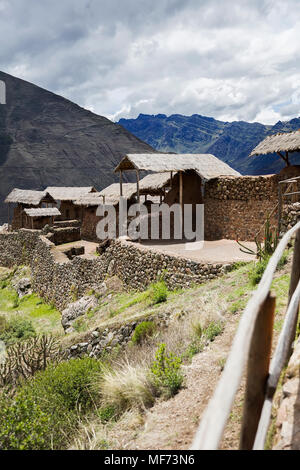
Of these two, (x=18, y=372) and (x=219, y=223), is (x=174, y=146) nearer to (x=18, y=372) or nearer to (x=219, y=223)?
(x=219, y=223)

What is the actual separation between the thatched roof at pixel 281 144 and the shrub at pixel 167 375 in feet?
43.3

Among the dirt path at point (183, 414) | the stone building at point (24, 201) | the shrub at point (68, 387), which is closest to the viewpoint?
the dirt path at point (183, 414)

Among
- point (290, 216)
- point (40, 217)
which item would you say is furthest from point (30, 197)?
point (290, 216)

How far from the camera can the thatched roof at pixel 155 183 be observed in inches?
851

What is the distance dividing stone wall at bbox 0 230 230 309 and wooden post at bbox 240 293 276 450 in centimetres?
825

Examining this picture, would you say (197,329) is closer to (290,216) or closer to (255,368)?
(255,368)

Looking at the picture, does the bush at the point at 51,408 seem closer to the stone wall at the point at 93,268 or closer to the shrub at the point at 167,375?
the shrub at the point at 167,375

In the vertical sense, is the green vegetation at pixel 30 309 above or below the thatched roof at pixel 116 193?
below

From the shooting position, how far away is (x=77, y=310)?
15.6 meters

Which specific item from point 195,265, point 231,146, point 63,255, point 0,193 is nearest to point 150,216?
point 63,255

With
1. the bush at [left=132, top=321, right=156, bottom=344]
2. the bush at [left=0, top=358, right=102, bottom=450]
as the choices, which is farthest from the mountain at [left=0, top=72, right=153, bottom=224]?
the bush at [left=0, top=358, right=102, bottom=450]

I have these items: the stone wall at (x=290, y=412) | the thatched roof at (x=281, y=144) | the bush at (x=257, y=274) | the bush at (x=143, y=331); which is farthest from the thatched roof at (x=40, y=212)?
the stone wall at (x=290, y=412)

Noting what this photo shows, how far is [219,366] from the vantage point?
470 centimetres
